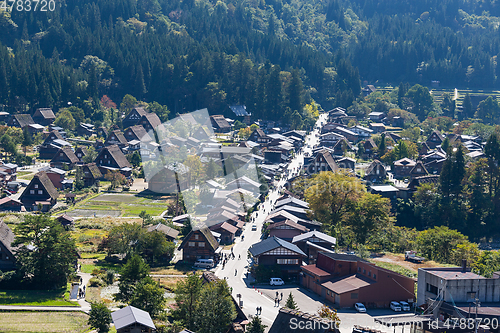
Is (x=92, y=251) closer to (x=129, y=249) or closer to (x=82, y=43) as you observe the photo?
(x=129, y=249)

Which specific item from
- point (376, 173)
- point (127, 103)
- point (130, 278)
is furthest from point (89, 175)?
point (130, 278)

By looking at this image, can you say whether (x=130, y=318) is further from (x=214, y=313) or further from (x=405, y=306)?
(x=405, y=306)

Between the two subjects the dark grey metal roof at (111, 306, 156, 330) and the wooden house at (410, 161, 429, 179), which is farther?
the wooden house at (410, 161, 429, 179)

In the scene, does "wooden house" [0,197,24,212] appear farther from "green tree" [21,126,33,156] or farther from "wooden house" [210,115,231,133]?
"wooden house" [210,115,231,133]

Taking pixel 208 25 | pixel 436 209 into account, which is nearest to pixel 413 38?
pixel 208 25

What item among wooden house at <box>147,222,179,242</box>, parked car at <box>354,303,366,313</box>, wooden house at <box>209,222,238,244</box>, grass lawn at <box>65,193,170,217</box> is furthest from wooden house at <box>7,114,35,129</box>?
parked car at <box>354,303,366,313</box>

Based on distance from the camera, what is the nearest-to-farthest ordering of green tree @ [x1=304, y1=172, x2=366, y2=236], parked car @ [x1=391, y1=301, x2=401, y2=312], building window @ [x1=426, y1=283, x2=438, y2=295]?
building window @ [x1=426, y1=283, x2=438, y2=295], parked car @ [x1=391, y1=301, x2=401, y2=312], green tree @ [x1=304, y1=172, x2=366, y2=236]

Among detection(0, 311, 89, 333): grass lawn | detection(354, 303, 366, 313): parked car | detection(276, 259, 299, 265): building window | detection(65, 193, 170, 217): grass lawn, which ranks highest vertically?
detection(0, 311, 89, 333): grass lawn
